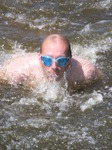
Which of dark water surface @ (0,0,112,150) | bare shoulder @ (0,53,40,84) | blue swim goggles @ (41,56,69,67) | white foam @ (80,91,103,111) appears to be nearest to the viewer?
dark water surface @ (0,0,112,150)

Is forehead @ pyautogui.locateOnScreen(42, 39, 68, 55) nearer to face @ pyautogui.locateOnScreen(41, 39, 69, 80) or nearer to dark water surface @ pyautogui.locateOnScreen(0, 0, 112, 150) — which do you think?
face @ pyautogui.locateOnScreen(41, 39, 69, 80)

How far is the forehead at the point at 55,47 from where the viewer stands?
17.9 feet

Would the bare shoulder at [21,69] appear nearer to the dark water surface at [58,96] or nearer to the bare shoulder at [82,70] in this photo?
the dark water surface at [58,96]

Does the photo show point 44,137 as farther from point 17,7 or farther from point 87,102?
point 17,7

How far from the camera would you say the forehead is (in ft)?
17.9

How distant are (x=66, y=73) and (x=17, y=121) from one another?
99 cm

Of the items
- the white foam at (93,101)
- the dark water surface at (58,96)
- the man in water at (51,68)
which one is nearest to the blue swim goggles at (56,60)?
the man in water at (51,68)

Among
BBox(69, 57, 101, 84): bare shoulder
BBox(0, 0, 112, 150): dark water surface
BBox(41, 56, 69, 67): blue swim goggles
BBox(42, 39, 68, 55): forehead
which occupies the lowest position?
BBox(0, 0, 112, 150): dark water surface

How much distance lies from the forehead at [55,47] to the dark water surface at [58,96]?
580mm

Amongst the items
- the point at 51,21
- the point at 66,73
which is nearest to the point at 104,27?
the point at 51,21

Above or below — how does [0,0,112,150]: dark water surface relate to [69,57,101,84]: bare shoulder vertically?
below

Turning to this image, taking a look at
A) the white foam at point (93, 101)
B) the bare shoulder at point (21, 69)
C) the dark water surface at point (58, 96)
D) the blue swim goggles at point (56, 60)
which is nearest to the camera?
the dark water surface at point (58, 96)

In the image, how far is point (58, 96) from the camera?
232 inches

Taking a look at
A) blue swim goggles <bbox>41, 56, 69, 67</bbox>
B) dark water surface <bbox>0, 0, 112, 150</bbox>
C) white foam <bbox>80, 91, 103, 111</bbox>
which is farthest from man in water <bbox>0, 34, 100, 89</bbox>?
white foam <bbox>80, 91, 103, 111</bbox>
